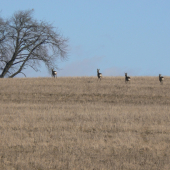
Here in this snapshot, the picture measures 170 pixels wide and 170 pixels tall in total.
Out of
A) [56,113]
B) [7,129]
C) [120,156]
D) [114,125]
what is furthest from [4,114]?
[120,156]

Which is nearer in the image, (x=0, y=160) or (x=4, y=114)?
(x=0, y=160)

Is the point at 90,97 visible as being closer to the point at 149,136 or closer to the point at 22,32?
the point at 149,136

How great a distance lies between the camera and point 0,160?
8.88 metres

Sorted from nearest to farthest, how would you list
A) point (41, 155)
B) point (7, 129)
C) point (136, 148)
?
point (41, 155) < point (136, 148) < point (7, 129)

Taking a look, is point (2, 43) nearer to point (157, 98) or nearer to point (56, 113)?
point (157, 98)

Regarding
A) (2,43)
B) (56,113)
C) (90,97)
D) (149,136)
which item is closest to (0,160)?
(149,136)

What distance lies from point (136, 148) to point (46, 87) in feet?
59.3

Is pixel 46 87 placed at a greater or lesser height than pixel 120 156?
greater

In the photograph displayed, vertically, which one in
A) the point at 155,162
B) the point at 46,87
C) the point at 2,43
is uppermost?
the point at 2,43

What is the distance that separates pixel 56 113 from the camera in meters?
16.4

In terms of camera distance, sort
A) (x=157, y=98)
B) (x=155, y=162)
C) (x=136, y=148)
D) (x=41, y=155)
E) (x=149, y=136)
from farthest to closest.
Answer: (x=157, y=98) < (x=149, y=136) < (x=136, y=148) < (x=41, y=155) < (x=155, y=162)

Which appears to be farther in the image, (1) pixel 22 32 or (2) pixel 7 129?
(1) pixel 22 32

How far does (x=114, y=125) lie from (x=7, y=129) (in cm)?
408

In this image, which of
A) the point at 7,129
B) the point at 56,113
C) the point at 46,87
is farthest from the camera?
the point at 46,87
